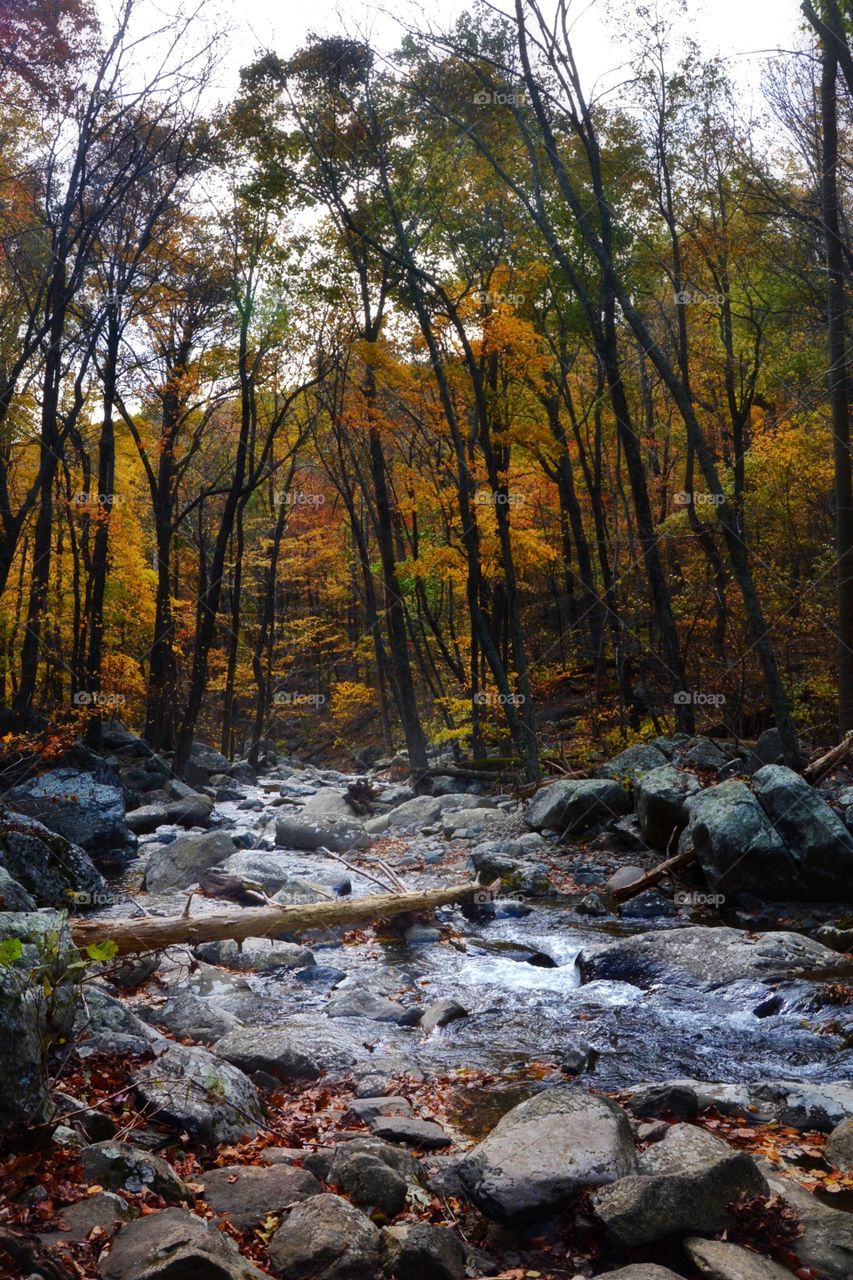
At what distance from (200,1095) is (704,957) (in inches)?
175

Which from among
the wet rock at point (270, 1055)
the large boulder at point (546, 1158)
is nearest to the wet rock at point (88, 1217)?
the large boulder at point (546, 1158)

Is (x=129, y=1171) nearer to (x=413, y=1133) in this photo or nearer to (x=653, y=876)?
(x=413, y=1133)

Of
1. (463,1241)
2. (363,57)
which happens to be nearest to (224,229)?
(363,57)

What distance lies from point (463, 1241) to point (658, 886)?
22.1 ft

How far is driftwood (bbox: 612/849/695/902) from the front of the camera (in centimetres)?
983

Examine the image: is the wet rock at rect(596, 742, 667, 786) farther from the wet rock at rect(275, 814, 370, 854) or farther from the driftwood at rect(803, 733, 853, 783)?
the wet rock at rect(275, 814, 370, 854)

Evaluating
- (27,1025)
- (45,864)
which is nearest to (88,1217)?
(27,1025)

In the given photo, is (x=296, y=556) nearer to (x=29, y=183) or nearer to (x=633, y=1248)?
(x=29, y=183)

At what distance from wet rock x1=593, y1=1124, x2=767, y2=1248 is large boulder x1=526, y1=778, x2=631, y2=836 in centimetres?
882

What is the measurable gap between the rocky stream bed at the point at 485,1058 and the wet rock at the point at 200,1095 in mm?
14

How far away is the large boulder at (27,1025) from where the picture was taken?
10.9 feet

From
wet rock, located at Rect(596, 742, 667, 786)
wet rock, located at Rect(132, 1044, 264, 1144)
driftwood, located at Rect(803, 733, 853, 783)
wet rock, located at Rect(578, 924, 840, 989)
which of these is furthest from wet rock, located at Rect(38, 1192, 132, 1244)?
wet rock, located at Rect(596, 742, 667, 786)

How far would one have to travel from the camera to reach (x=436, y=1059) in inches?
230

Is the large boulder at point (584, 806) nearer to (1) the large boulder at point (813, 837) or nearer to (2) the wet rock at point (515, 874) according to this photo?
(2) the wet rock at point (515, 874)
